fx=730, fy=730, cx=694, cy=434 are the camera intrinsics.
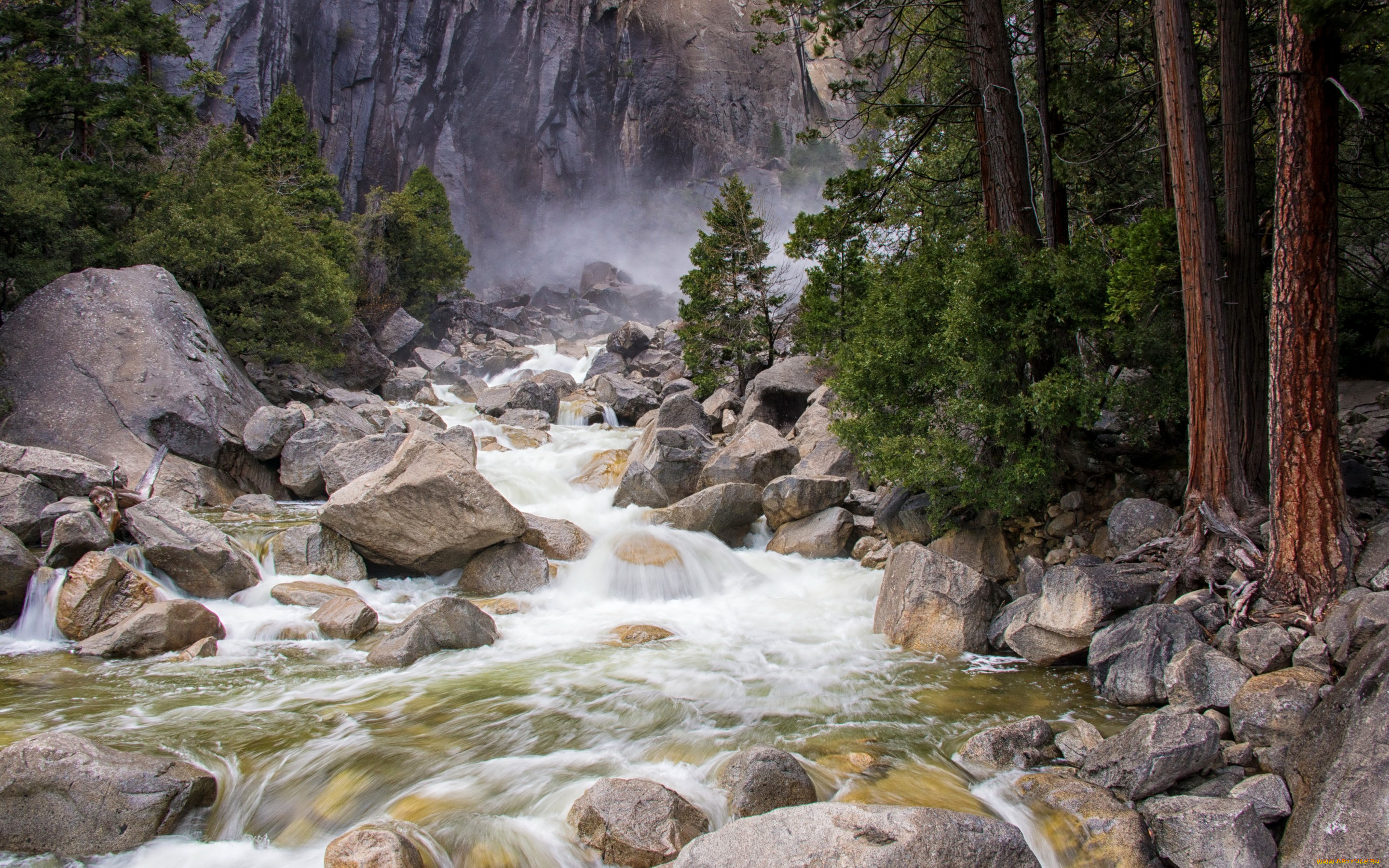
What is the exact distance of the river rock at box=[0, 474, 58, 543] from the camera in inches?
347

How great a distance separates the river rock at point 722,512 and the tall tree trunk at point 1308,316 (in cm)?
764

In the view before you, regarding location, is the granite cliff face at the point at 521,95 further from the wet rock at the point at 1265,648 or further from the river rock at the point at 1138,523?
the wet rock at the point at 1265,648

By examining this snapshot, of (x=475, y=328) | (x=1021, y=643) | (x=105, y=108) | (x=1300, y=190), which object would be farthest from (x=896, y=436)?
(x=475, y=328)

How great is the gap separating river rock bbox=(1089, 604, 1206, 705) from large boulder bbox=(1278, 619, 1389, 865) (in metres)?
1.45

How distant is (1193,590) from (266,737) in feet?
27.6

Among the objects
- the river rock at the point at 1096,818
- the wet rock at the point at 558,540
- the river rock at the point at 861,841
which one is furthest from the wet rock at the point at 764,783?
the wet rock at the point at 558,540

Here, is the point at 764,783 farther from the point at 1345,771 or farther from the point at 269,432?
the point at 269,432

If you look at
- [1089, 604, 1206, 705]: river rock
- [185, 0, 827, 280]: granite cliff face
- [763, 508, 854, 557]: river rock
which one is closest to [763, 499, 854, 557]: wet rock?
[763, 508, 854, 557]: river rock

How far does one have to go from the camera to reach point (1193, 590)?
718 cm

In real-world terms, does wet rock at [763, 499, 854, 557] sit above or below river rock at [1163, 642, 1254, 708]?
above

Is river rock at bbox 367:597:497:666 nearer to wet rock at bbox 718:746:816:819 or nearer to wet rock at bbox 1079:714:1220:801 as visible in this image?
wet rock at bbox 718:746:816:819

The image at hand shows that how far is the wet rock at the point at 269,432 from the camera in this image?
49.5 ft

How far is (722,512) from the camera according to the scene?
40.8 feet

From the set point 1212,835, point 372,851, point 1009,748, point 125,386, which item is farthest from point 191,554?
point 1212,835
